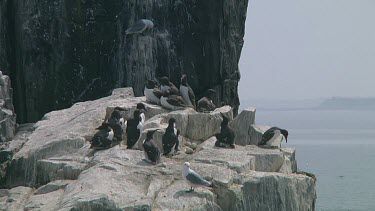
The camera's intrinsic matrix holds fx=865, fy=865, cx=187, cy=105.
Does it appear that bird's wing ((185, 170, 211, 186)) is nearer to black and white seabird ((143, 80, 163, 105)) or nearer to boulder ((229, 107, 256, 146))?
boulder ((229, 107, 256, 146))

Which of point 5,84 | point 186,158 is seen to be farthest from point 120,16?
point 186,158

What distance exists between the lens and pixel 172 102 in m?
22.4

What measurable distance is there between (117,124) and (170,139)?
5.42 ft

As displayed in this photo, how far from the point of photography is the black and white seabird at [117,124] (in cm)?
2003

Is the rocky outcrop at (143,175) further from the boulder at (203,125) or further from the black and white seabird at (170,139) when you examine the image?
the black and white seabird at (170,139)

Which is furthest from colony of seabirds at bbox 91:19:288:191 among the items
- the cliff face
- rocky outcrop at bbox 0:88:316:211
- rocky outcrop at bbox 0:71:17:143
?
the cliff face

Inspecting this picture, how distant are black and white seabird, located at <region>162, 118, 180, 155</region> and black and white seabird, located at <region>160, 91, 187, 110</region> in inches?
114

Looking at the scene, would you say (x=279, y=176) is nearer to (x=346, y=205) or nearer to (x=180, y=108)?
(x=180, y=108)

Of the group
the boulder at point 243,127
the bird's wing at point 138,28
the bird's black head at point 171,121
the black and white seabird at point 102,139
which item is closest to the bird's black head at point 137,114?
the black and white seabird at point 102,139

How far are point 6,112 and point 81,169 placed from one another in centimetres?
632

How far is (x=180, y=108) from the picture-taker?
22.5 metres

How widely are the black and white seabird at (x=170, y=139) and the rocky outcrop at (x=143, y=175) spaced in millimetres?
264

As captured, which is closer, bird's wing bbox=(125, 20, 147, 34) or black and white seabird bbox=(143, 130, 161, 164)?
black and white seabird bbox=(143, 130, 161, 164)

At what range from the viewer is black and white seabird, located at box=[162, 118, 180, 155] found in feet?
62.5
